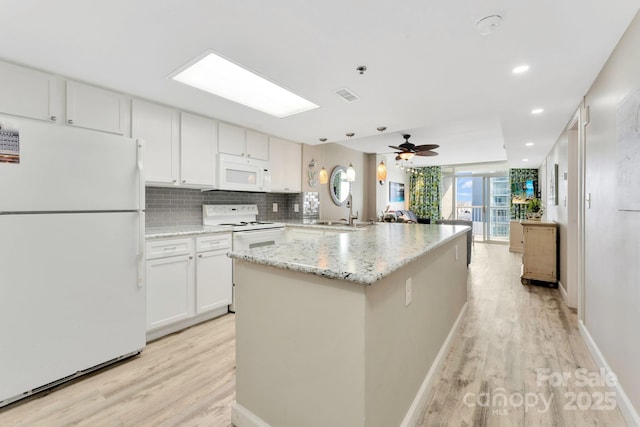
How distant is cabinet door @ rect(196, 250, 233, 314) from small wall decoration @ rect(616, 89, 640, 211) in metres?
3.16

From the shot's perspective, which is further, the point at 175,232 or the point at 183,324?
the point at 183,324

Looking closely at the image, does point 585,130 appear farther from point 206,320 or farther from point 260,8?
point 206,320

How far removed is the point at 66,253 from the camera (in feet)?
6.21

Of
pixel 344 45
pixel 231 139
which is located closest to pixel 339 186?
pixel 231 139

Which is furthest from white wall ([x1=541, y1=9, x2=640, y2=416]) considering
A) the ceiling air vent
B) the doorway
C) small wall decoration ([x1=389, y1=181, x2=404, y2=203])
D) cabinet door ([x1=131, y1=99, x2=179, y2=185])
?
the doorway

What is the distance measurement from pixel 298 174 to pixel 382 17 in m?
3.14

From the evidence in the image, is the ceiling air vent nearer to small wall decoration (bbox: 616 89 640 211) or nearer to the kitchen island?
the kitchen island

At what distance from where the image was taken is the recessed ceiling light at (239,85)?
2.35 m

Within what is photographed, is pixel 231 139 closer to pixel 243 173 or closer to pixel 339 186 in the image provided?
pixel 243 173

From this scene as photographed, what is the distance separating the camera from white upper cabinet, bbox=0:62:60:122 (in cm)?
199

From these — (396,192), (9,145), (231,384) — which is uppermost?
(396,192)

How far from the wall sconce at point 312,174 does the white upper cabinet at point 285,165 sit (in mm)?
253

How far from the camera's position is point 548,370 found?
206cm

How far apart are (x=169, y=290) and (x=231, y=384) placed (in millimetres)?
1154
